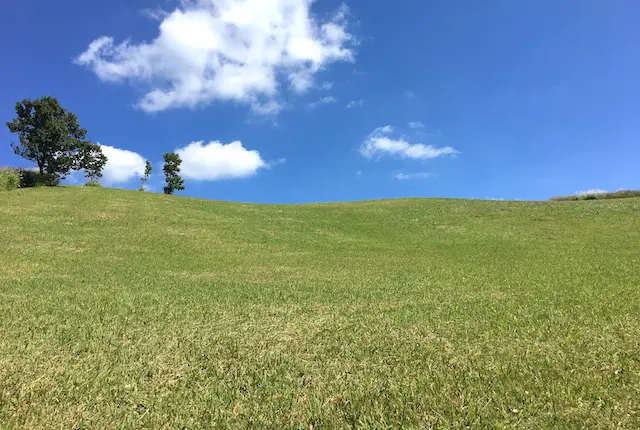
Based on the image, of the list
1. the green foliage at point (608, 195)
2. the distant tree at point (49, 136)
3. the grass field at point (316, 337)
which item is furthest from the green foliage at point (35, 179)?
the green foliage at point (608, 195)

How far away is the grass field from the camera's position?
6031 millimetres

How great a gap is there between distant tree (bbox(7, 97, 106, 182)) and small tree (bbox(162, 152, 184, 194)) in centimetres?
2869

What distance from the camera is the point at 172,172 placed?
3184 inches

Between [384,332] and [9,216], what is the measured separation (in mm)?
34130

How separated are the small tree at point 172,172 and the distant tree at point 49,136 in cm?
2869

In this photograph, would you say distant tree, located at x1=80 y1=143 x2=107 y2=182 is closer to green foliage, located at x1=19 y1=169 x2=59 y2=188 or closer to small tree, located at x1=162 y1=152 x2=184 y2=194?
green foliage, located at x1=19 y1=169 x2=59 y2=188

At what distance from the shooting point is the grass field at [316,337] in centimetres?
603

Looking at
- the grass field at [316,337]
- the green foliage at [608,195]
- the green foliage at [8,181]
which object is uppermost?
the green foliage at [608,195]

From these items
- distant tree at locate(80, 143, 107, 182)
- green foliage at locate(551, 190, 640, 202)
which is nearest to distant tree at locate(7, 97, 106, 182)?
distant tree at locate(80, 143, 107, 182)

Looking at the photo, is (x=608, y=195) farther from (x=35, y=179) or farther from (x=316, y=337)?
(x=35, y=179)

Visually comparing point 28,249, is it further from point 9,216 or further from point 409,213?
point 409,213

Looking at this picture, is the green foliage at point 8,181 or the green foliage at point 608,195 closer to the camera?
the green foliage at point 8,181

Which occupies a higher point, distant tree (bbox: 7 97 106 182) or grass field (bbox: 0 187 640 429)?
distant tree (bbox: 7 97 106 182)

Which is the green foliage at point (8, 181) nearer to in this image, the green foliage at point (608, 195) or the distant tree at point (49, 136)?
the distant tree at point (49, 136)
